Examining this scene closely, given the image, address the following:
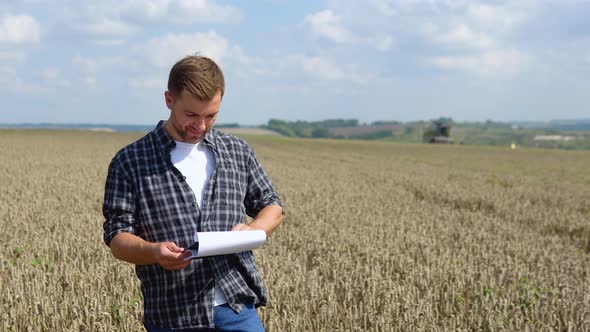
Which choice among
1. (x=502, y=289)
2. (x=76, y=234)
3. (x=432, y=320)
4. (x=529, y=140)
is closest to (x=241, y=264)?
(x=432, y=320)

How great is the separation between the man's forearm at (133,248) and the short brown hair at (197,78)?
0.63 m

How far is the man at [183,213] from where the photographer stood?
2.52m

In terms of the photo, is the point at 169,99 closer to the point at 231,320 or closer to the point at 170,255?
the point at 170,255

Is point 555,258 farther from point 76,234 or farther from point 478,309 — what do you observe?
point 76,234

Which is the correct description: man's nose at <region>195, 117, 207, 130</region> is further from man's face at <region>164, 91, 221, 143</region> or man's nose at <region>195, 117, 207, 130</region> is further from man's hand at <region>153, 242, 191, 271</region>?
man's hand at <region>153, 242, 191, 271</region>

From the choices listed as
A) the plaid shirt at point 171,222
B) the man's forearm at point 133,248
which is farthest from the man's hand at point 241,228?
the man's forearm at point 133,248

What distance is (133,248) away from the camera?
8.06ft

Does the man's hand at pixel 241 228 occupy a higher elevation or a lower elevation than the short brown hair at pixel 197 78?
lower

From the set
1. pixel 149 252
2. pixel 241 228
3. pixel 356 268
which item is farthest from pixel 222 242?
pixel 356 268

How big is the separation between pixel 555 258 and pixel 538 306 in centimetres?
319

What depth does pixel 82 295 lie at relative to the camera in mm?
5152

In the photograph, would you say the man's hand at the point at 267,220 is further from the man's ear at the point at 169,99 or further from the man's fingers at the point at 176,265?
the man's ear at the point at 169,99

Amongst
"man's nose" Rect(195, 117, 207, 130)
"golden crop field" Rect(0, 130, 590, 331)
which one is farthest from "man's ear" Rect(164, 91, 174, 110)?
"golden crop field" Rect(0, 130, 590, 331)

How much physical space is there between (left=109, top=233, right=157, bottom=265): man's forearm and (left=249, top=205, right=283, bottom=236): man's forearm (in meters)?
0.46
